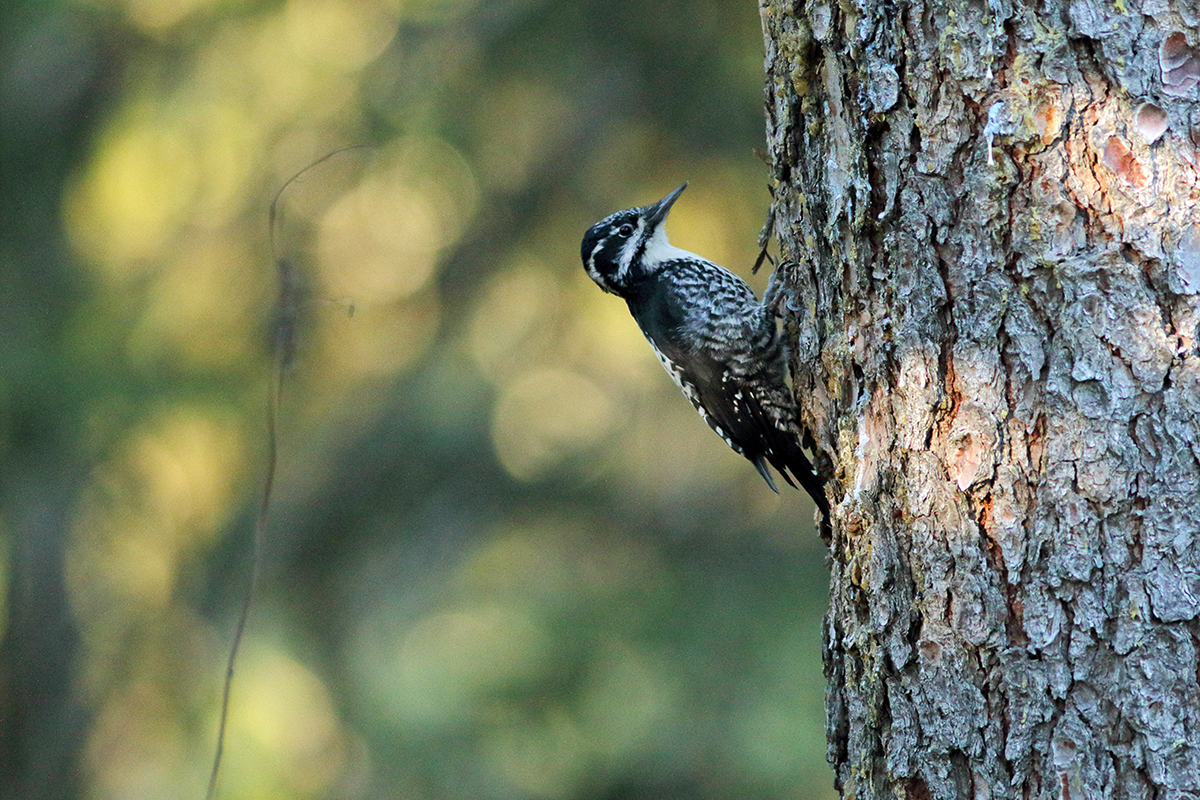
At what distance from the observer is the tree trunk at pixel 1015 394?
1625 mm

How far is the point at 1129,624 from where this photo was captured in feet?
5.31

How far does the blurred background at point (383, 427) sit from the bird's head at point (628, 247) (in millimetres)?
Answer: 1883

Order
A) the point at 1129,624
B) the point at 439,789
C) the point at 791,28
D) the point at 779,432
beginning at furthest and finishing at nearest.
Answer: the point at 439,789 < the point at 779,432 < the point at 791,28 < the point at 1129,624

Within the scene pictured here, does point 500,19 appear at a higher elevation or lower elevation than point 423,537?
higher

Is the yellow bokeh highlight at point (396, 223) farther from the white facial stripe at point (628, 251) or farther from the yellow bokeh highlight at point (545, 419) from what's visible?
the white facial stripe at point (628, 251)

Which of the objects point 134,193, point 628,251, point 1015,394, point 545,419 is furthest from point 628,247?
point 134,193

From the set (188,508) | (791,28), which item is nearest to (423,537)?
(188,508)

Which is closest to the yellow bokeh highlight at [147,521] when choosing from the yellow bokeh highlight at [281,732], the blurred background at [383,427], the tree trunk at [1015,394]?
the blurred background at [383,427]

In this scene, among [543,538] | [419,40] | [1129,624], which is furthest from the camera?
[543,538]

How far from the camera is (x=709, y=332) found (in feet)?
11.3

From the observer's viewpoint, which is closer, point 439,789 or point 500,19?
point 500,19

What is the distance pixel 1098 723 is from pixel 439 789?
4.98m

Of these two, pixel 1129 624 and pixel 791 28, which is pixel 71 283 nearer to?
pixel 791 28

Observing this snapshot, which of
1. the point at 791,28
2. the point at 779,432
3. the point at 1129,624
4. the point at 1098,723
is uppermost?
the point at 791,28
